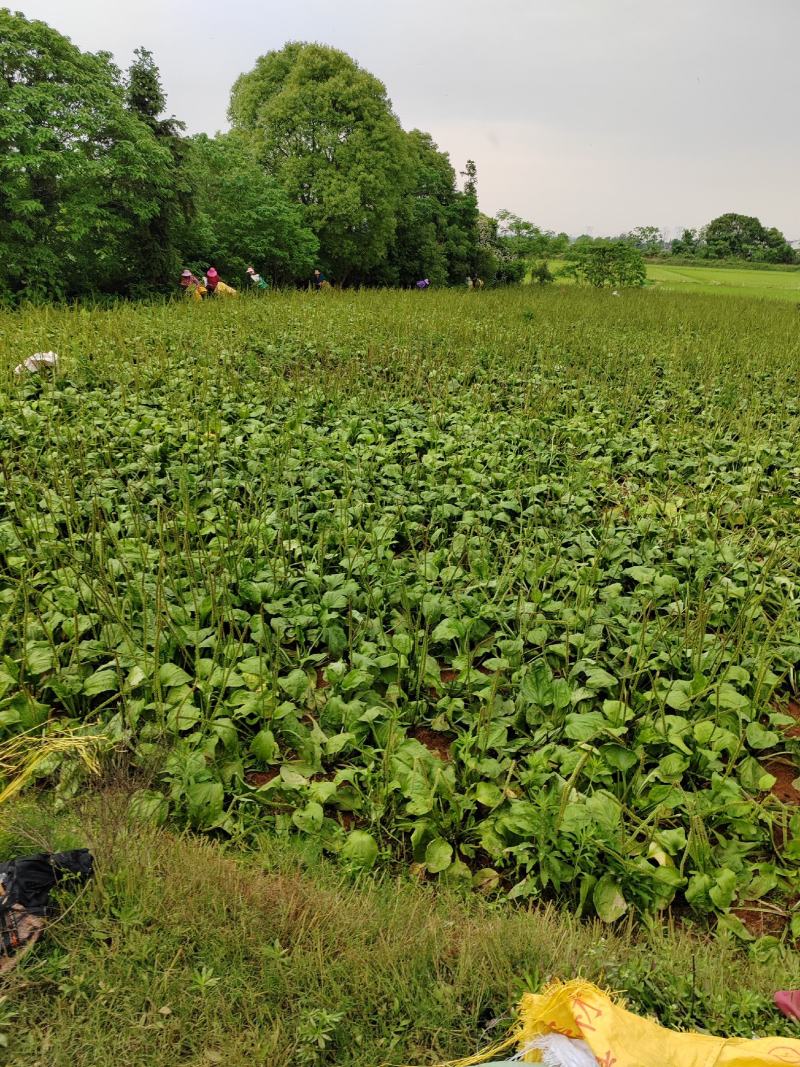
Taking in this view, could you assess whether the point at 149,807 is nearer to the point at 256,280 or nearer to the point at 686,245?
the point at 256,280

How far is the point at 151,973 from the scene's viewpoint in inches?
68.8

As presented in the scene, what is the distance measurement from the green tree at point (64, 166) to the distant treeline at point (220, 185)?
0.10 ft

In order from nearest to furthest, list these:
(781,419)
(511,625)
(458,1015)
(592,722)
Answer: (458,1015)
(592,722)
(511,625)
(781,419)

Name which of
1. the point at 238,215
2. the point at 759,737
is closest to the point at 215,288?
the point at 238,215

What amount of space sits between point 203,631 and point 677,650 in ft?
7.12

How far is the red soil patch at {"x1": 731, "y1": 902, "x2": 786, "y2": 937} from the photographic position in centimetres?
214

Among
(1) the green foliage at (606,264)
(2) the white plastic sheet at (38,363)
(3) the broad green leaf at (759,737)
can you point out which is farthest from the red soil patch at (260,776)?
(1) the green foliage at (606,264)

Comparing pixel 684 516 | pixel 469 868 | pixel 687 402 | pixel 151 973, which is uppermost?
pixel 687 402

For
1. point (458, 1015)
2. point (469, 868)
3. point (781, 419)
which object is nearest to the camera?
point (458, 1015)

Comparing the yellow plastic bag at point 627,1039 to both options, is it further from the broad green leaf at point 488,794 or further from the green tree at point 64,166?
the green tree at point 64,166

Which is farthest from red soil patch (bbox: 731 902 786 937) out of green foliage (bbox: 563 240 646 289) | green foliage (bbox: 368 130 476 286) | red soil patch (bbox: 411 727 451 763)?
green foliage (bbox: 563 240 646 289)

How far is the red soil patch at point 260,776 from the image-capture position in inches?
103

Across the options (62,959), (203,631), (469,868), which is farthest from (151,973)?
(203,631)

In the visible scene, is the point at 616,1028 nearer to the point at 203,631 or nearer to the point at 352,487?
the point at 203,631
